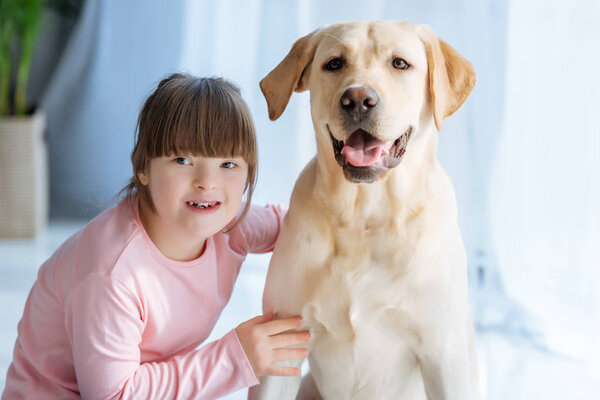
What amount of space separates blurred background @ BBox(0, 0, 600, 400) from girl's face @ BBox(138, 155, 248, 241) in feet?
1.07

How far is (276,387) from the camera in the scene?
140 cm

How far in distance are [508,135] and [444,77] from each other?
1.25 m

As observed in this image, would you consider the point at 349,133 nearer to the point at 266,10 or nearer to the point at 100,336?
the point at 100,336

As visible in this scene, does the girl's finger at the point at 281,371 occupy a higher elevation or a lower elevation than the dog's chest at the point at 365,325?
lower

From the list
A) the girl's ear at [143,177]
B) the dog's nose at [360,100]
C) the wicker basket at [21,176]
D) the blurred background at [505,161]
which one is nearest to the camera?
the dog's nose at [360,100]

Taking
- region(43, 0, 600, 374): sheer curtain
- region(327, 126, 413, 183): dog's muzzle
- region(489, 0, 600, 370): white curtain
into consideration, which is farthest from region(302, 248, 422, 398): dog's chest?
region(489, 0, 600, 370): white curtain

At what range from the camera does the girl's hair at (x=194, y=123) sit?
4.63 ft

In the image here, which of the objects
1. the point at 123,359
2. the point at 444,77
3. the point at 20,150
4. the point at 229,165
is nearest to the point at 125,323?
the point at 123,359

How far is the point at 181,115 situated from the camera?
4.63 feet

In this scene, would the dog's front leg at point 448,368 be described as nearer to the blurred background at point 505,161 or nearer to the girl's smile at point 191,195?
the girl's smile at point 191,195

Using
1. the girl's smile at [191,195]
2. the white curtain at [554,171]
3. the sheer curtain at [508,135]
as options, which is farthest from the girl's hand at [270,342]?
the white curtain at [554,171]

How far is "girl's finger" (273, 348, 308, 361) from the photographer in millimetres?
1345

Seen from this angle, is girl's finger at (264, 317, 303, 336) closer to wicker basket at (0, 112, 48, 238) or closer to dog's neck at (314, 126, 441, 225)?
dog's neck at (314, 126, 441, 225)

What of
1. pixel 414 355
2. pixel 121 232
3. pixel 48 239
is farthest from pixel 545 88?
pixel 48 239
